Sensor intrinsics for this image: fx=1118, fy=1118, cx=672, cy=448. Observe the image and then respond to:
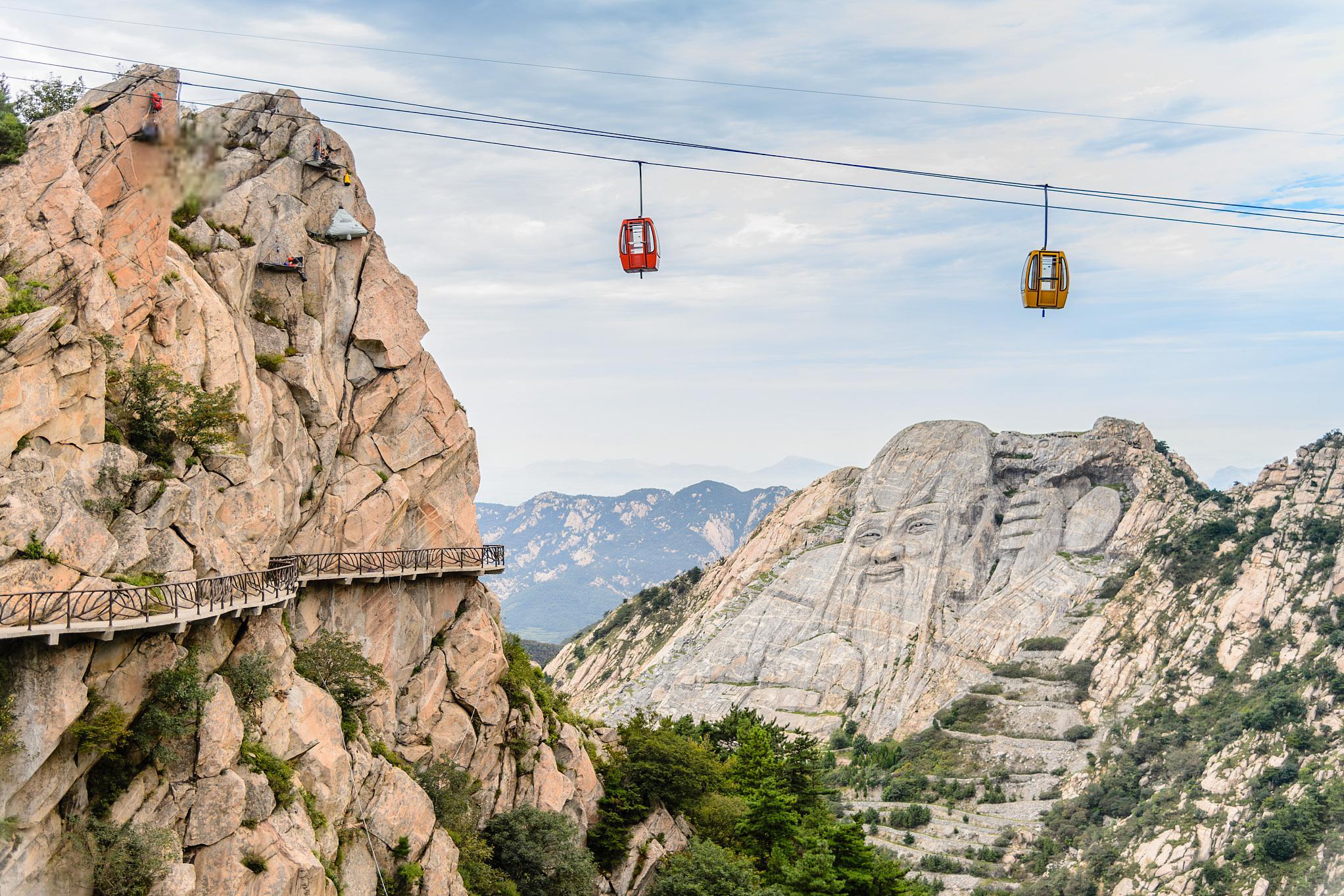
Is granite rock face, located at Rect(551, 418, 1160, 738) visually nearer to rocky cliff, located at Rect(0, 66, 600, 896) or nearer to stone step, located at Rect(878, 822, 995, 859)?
stone step, located at Rect(878, 822, 995, 859)

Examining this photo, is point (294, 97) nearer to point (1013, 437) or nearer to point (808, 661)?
point (808, 661)

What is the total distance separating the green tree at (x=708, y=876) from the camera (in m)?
45.9

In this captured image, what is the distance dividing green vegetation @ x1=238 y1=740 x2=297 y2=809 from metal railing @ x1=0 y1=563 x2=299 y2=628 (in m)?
3.84

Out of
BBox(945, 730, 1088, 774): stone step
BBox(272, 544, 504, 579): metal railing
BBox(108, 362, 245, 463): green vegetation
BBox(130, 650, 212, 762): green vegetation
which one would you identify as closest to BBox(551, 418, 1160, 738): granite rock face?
BBox(945, 730, 1088, 774): stone step

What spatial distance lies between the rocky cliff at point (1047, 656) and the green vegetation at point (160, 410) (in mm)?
68854

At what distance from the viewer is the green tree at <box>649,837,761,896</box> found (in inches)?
1806

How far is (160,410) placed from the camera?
30.8 m

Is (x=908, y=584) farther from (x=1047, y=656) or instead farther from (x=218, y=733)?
(x=218, y=733)

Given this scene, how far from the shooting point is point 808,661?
423 feet

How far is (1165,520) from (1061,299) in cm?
10798

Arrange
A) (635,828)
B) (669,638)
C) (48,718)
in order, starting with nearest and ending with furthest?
(48,718), (635,828), (669,638)

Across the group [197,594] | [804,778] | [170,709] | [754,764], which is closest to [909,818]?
[754,764]

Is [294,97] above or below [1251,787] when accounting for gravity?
above

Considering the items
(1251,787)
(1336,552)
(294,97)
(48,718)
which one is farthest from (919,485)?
(48,718)
